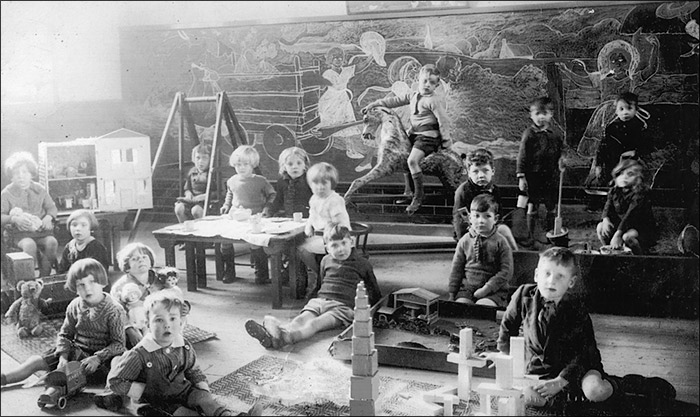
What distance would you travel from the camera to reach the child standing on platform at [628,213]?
4.49m

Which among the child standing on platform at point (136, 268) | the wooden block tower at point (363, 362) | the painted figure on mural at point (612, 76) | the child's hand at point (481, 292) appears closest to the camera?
the wooden block tower at point (363, 362)

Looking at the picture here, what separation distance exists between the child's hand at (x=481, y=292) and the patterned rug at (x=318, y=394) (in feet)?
1.95

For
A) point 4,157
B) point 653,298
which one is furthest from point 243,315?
point 653,298

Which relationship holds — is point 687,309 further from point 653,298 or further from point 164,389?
point 164,389

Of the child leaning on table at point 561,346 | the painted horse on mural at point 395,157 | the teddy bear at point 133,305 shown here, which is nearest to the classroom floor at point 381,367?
the child leaning on table at point 561,346

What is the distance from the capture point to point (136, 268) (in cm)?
510

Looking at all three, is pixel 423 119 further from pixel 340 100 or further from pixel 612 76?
pixel 612 76

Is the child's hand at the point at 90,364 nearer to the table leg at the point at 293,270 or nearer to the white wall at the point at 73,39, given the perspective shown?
the table leg at the point at 293,270

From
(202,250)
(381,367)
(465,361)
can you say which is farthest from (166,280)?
(465,361)

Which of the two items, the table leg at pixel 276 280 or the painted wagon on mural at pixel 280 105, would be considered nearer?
the painted wagon on mural at pixel 280 105

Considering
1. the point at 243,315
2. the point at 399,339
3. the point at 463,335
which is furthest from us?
the point at 243,315

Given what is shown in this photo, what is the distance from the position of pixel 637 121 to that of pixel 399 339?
1.77 meters

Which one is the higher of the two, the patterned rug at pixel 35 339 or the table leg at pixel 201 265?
the table leg at pixel 201 265

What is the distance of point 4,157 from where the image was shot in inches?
202
